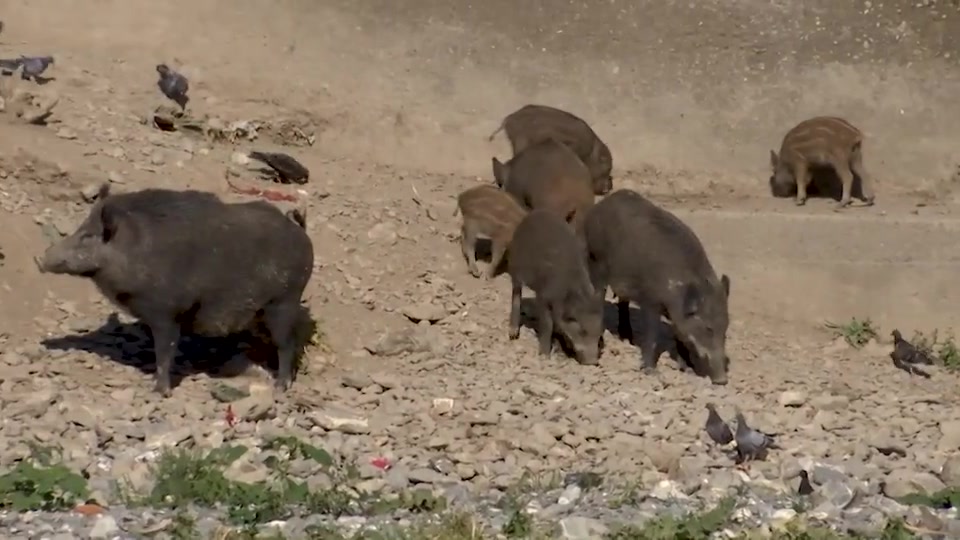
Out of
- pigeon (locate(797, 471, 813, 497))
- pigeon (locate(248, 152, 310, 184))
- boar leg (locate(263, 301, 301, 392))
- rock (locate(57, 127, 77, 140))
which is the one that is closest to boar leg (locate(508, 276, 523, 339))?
boar leg (locate(263, 301, 301, 392))

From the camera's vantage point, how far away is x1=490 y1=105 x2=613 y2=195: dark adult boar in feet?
43.3

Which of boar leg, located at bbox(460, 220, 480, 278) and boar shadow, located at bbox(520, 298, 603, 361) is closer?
boar shadow, located at bbox(520, 298, 603, 361)

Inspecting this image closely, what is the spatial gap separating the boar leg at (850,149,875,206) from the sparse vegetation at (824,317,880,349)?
100 inches

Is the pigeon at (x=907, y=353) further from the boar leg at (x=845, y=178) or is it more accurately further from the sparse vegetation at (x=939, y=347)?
the boar leg at (x=845, y=178)

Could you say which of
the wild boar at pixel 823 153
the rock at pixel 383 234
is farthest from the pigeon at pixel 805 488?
the wild boar at pixel 823 153

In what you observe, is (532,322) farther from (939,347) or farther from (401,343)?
(939,347)

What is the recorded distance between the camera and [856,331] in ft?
37.9

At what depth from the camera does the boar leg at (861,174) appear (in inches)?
552

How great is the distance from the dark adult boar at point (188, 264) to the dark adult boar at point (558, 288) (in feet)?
6.60

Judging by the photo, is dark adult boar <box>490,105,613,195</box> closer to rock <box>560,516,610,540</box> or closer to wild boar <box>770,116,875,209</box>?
wild boar <box>770,116,875,209</box>

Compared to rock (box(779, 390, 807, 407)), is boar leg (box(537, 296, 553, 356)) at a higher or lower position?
higher

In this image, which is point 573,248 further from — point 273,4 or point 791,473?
point 273,4

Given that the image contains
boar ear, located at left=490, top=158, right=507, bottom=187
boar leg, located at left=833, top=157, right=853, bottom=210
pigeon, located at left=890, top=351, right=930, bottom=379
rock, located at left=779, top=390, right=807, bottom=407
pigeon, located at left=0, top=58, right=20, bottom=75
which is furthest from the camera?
boar leg, located at left=833, top=157, right=853, bottom=210

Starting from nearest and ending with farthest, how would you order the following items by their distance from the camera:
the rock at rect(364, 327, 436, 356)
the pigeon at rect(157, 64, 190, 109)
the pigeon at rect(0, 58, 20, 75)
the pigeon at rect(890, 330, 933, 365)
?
1. the rock at rect(364, 327, 436, 356)
2. the pigeon at rect(890, 330, 933, 365)
3. the pigeon at rect(0, 58, 20, 75)
4. the pigeon at rect(157, 64, 190, 109)
